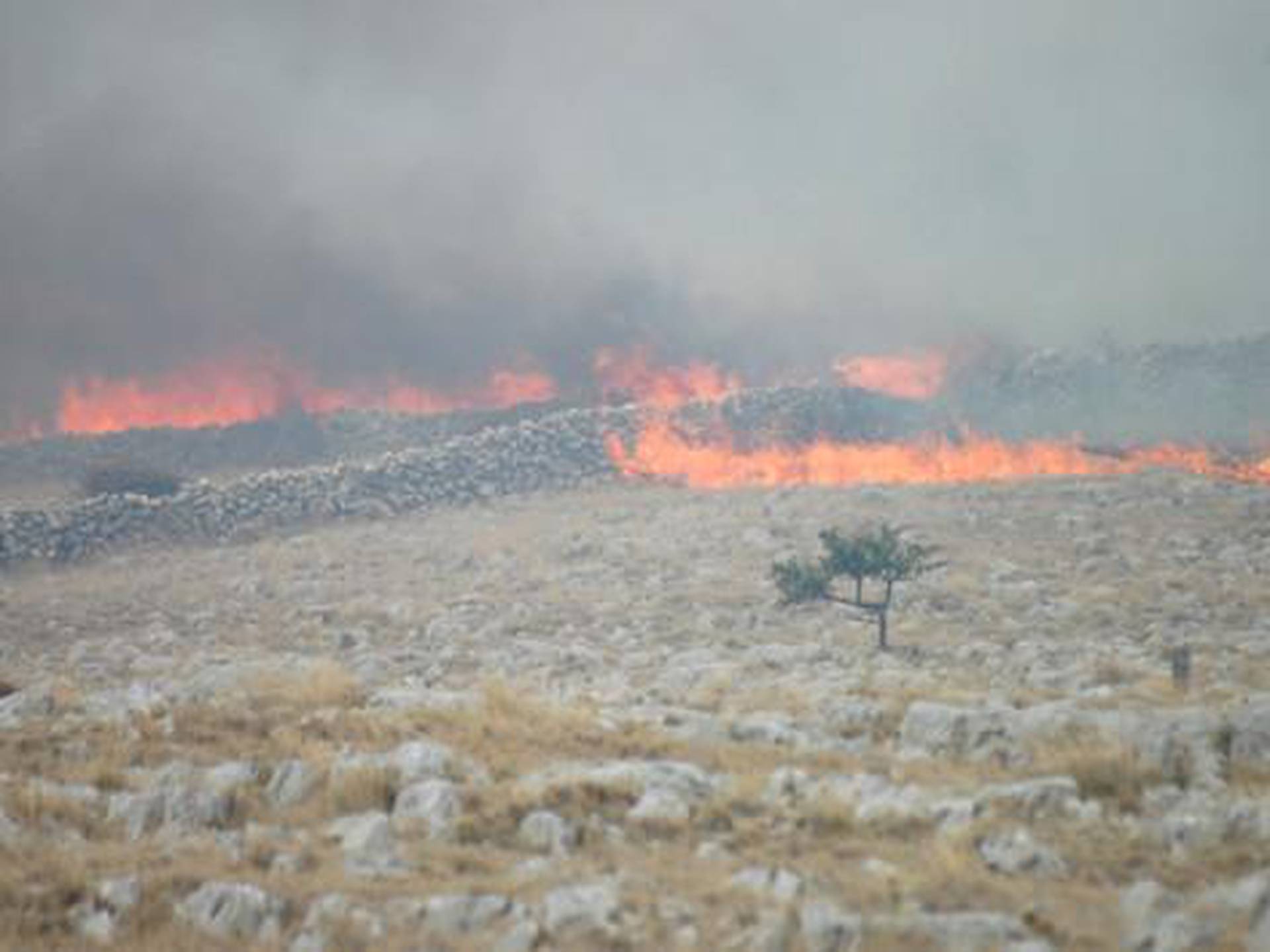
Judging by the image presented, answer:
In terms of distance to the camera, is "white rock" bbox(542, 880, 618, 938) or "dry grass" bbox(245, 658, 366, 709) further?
"dry grass" bbox(245, 658, 366, 709)

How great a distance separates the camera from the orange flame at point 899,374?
74.3m

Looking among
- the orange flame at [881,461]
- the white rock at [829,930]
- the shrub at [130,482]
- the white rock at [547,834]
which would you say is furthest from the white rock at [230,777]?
the shrub at [130,482]

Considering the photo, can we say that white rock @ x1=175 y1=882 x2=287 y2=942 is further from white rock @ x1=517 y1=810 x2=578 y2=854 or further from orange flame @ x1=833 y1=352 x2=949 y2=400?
orange flame @ x1=833 y1=352 x2=949 y2=400

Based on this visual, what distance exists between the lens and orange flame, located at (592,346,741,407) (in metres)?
75.8

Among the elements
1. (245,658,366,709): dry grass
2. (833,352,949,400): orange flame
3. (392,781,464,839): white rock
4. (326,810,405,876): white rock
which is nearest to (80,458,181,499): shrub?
(833,352,949,400): orange flame

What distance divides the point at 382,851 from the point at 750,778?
4.68 metres

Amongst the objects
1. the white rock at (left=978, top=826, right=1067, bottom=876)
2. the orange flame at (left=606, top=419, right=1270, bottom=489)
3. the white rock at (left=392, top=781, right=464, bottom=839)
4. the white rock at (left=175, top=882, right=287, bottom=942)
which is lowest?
the white rock at (left=175, top=882, right=287, bottom=942)

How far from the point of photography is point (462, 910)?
35.8ft

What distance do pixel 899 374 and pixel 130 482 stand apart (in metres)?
48.0

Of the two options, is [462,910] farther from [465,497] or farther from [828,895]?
[465,497]

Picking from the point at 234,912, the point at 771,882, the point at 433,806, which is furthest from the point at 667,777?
the point at 234,912

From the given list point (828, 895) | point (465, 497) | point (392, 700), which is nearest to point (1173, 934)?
point (828, 895)

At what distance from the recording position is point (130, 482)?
201 feet

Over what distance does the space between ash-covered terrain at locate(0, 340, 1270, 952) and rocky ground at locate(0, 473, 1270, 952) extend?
0.17ft
